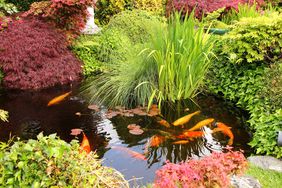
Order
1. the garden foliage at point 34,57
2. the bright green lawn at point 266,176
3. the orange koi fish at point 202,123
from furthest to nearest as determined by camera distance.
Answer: the garden foliage at point 34,57 < the orange koi fish at point 202,123 < the bright green lawn at point 266,176

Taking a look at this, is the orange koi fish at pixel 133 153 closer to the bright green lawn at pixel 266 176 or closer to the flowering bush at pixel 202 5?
the bright green lawn at pixel 266 176

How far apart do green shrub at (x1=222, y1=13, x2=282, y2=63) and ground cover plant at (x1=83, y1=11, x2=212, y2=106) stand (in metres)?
0.44

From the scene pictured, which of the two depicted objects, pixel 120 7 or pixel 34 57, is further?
pixel 120 7

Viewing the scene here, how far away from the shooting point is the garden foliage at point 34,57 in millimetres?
6902

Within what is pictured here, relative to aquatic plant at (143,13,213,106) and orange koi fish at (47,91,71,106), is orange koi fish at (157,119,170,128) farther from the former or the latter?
orange koi fish at (47,91,71,106)

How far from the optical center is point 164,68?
221 inches

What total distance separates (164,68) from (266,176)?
91.7 inches

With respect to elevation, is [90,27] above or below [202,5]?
below

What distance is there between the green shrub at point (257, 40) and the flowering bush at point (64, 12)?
3154 millimetres

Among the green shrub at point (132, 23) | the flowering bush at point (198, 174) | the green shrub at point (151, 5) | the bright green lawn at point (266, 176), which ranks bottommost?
the bright green lawn at point (266, 176)

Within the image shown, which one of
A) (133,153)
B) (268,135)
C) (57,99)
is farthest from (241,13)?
(133,153)

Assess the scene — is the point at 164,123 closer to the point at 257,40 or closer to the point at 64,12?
the point at 257,40

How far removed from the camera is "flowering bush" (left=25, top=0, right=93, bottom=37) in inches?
285

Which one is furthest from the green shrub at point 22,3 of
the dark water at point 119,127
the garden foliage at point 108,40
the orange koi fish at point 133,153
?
the orange koi fish at point 133,153
